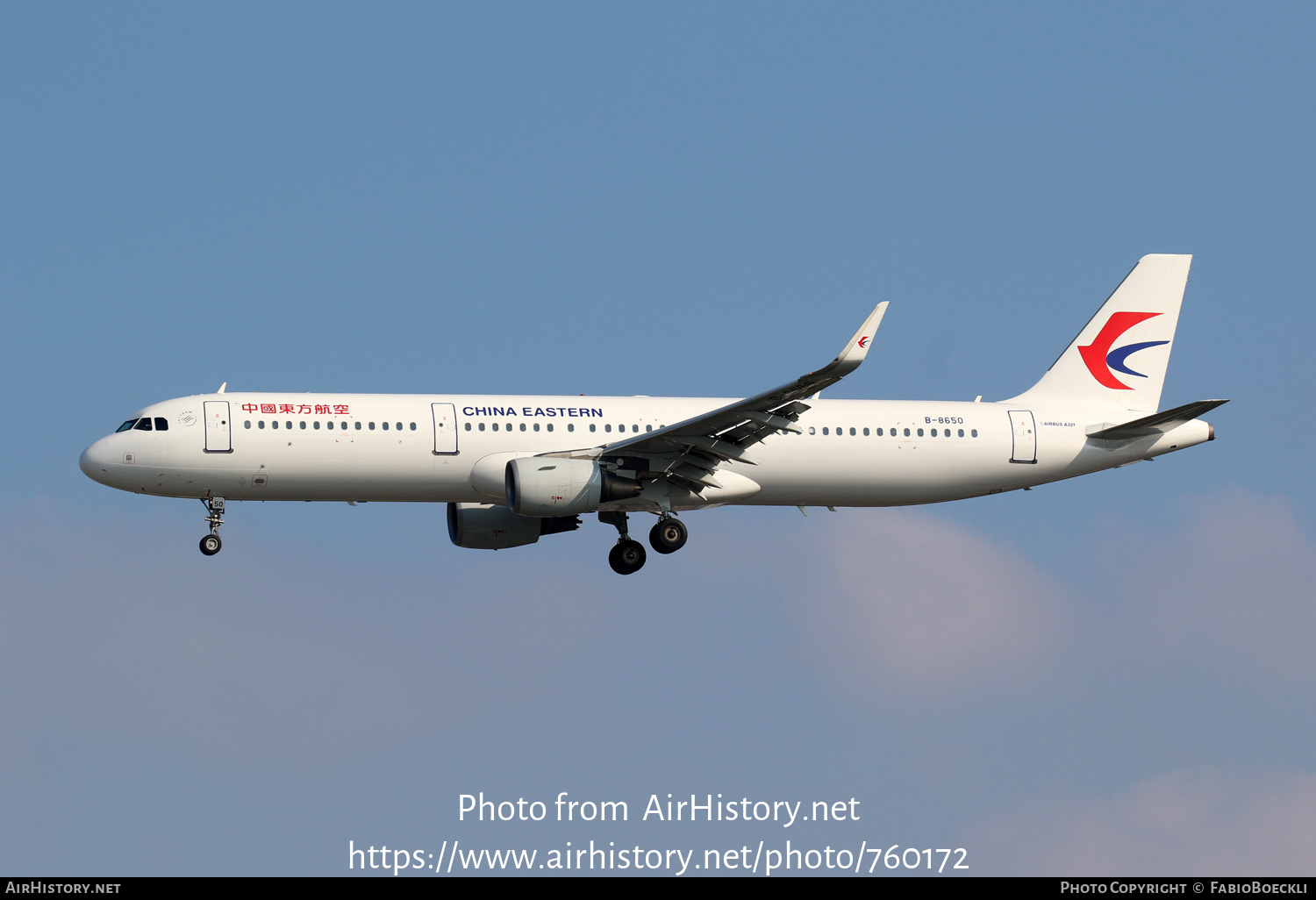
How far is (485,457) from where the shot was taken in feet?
152

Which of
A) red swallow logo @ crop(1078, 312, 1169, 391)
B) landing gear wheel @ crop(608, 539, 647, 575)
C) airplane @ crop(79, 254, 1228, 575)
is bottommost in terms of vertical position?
landing gear wheel @ crop(608, 539, 647, 575)

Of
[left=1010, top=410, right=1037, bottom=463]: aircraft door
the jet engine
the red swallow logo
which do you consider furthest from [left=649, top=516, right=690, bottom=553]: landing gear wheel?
the red swallow logo

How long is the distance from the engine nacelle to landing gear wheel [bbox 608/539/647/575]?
3.32m

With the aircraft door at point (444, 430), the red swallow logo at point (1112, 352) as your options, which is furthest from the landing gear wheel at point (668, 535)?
the red swallow logo at point (1112, 352)

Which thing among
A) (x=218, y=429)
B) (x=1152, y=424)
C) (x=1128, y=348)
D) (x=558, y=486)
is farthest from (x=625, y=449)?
(x=1128, y=348)

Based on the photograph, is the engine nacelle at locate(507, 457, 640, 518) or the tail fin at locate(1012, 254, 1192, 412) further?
the tail fin at locate(1012, 254, 1192, 412)

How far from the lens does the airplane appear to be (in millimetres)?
45344

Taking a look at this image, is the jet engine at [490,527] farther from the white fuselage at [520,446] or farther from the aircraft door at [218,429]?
the aircraft door at [218,429]

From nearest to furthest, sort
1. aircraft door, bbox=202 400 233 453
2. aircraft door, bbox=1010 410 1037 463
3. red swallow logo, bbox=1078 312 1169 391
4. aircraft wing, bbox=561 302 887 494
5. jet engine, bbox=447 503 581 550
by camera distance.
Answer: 1. aircraft wing, bbox=561 302 887 494
2. aircraft door, bbox=202 400 233 453
3. aircraft door, bbox=1010 410 1037 463
4. jet engine, bbox=447 503 581 550
5. red swallow logo, bbox=1078 312 1169 391

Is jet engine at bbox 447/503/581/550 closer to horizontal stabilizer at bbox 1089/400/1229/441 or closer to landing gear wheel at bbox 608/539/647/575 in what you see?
landing gear wheel at bbox 608/539/647/575

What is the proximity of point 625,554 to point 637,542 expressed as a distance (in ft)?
1.70

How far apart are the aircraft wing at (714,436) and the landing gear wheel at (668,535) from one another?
5.04 feet

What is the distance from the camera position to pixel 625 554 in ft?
161
